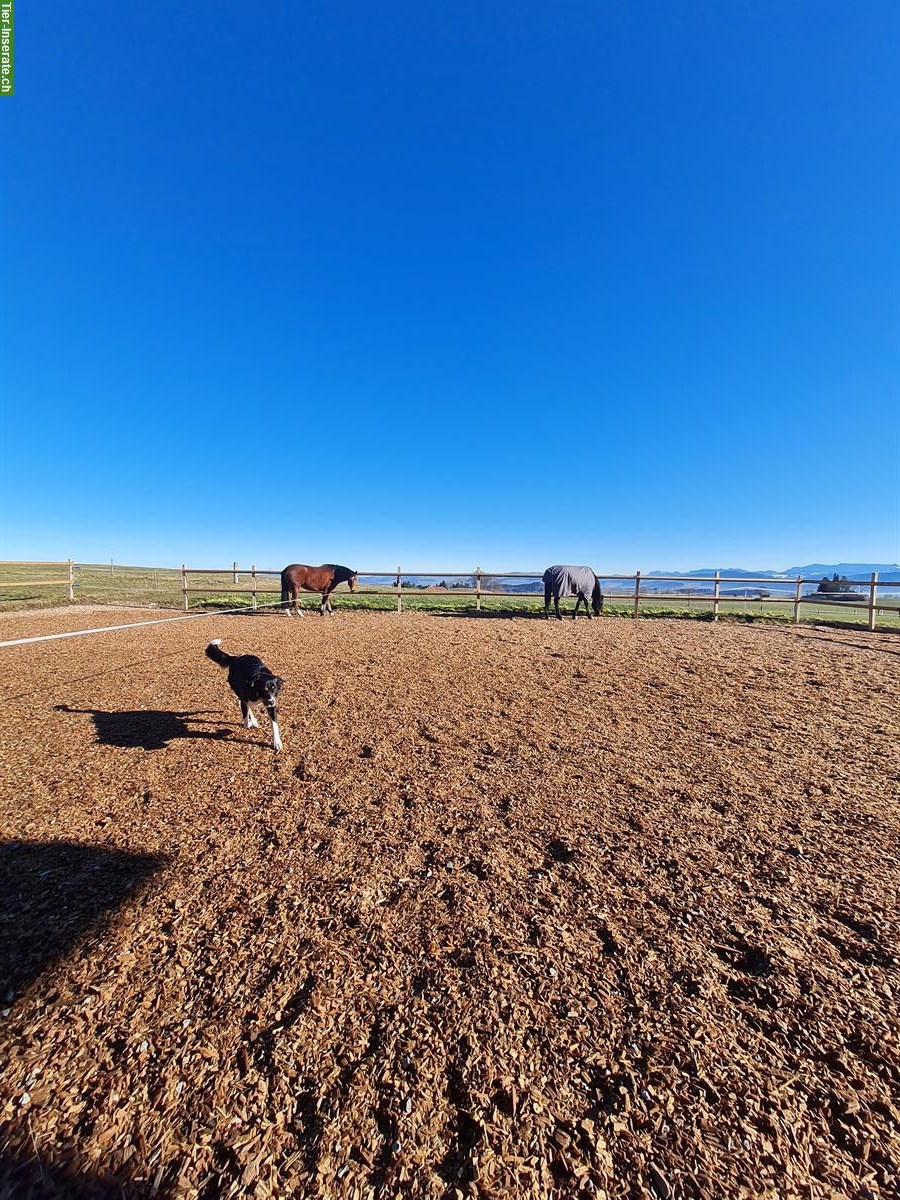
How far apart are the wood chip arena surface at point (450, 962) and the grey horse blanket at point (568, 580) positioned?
8858 millimetres

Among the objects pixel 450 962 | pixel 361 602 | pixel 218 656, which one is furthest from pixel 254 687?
pixel 361 602

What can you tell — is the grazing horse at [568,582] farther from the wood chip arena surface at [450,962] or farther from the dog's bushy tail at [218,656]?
the dog's bushy tail at [218,656]

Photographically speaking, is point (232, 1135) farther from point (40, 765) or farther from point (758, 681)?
point (758, 681)

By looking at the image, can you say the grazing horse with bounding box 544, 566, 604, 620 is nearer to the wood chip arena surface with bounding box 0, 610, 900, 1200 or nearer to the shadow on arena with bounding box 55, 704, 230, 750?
the wood chip arena surface with bounding box 0, 610, 900, 1200

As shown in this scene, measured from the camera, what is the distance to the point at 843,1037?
5.64 ft

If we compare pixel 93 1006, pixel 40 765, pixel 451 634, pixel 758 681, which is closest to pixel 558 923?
pixel 93 1006

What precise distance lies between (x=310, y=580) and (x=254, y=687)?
10780 mm

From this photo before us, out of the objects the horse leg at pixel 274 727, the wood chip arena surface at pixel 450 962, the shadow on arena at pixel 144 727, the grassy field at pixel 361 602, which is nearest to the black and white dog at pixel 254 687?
the horse leg at pixel 274 727

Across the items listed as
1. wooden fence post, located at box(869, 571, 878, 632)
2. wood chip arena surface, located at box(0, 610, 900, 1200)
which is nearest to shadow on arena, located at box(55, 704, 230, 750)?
wood chip arena surface, located at box(0, 610, 900, 1200)

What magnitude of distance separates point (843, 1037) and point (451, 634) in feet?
28.2

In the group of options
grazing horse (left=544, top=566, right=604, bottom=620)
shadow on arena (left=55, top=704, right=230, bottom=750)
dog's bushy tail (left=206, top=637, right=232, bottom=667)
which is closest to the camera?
shadow on arena (left=55, top=704, right=230, bottom=750)

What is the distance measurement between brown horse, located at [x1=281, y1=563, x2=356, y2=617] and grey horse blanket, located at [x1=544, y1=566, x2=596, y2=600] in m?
6.26

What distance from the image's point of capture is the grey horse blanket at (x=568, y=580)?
1340 centimetres

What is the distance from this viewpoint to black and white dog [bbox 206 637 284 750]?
13.7 feet
